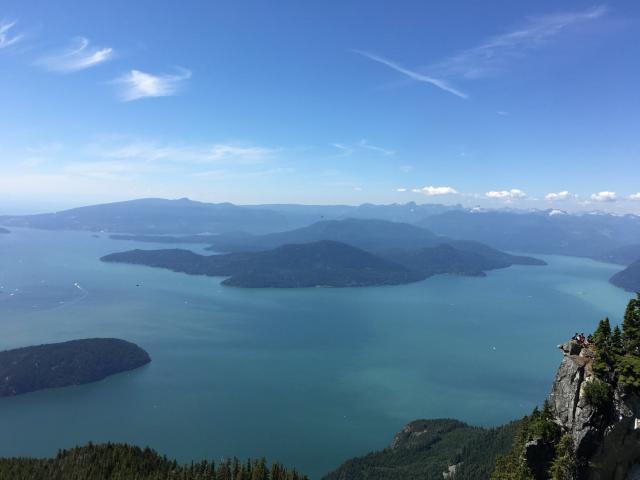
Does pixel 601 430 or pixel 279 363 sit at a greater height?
pixel 601 430

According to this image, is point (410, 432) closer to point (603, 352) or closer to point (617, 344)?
point (617, 344)

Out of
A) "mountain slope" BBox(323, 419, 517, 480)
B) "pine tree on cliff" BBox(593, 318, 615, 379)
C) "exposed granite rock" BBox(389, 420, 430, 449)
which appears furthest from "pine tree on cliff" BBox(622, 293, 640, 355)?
"exposed granite rock" BBox(389, 420, 430, 449)

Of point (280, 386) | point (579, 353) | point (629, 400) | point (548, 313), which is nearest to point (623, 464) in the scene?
point (629, 400)

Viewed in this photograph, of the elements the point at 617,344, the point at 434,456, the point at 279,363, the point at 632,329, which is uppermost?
the point at 632,329

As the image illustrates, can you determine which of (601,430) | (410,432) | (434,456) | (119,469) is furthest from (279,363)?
(601,430)

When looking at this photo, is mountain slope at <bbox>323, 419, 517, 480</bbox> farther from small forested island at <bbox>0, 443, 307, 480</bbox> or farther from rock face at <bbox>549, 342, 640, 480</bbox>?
rock face at <bbox>549, 342, 640, 480</bbox>

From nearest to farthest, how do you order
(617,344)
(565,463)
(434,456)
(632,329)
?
(565,463), (617,344), (632,329), (434,456)

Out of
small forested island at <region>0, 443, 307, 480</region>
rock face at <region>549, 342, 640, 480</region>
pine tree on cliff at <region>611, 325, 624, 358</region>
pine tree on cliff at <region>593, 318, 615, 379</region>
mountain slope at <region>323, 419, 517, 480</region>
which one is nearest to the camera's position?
rock face at <region>549, 342, 640, 480</region>
